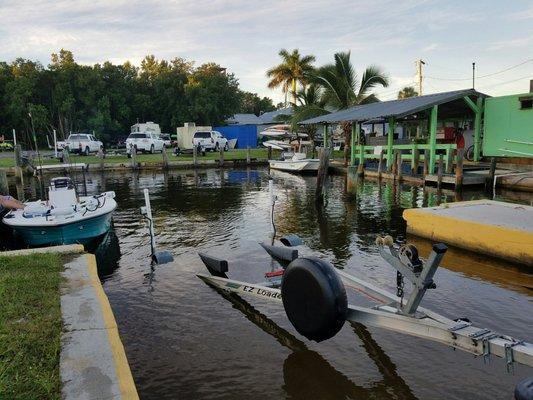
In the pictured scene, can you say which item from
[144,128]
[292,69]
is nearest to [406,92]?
[292,69]

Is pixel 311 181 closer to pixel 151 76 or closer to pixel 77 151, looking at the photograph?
pixel 77 151

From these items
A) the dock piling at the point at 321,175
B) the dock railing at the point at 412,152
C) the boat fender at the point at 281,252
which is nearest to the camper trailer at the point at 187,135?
the dock railing at the point at 412,152

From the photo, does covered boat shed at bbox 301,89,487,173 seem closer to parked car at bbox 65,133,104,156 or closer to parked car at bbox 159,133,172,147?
parked car at bbox 65,133,104,156

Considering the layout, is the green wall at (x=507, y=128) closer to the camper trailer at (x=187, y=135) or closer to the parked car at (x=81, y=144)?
the camper trailer at (x=187, y=135)

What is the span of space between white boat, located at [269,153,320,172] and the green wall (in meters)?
10.9

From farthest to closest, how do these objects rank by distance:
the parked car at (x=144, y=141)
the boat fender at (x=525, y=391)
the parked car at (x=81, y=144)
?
the parked car at (x=144, y=141)
the parked car at (x=81, y=144)
the boat fender at (x=525, y=391)

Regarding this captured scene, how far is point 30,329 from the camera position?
5012mm

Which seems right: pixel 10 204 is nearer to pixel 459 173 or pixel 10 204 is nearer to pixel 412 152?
pixel 459 173

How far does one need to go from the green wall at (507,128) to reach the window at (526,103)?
4.1 inches

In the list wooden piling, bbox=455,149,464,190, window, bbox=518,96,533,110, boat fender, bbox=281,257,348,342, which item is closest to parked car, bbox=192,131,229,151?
wooden piling, bbox=455,149,464,190

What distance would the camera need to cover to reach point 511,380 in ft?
18.2

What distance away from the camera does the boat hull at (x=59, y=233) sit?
11.3 metres

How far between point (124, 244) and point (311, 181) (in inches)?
674

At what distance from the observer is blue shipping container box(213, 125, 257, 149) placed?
2179 inches
